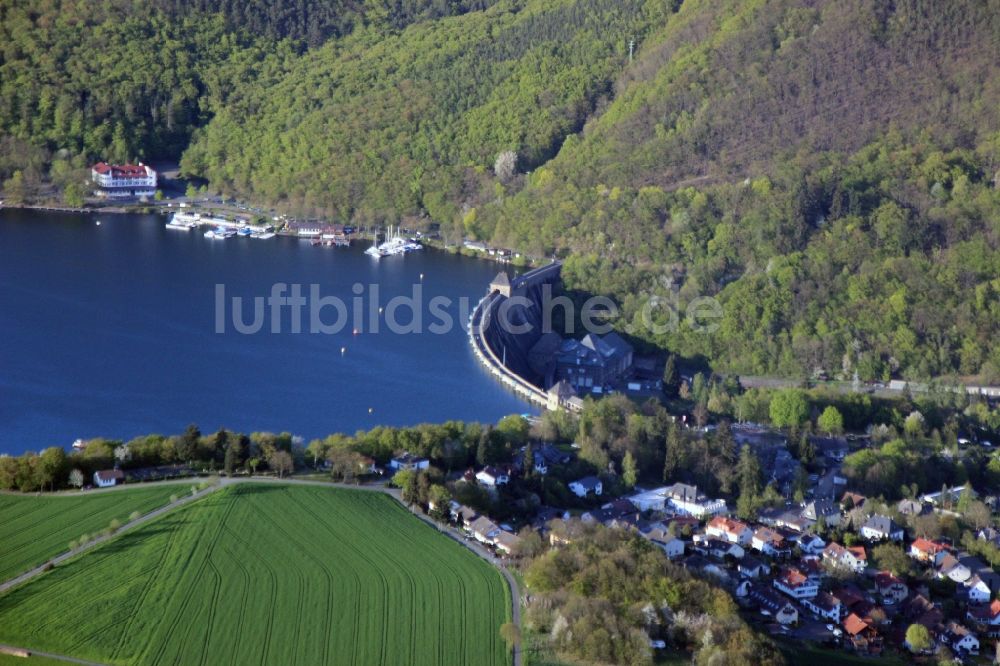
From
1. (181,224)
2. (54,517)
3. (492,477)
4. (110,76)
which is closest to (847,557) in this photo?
(492,477)

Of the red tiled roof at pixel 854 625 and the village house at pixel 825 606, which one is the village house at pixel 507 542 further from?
the red tiled roof at pixel 854 625

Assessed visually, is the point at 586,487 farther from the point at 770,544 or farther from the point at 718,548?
the point at 770,544

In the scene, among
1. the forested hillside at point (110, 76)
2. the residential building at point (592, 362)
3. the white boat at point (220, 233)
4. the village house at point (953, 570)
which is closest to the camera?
the village house at point (953, 570)

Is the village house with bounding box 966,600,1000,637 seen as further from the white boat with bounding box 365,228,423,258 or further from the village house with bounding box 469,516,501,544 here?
the white boat with bounding box 365,228,423,258

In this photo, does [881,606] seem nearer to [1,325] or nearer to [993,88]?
[1,325]

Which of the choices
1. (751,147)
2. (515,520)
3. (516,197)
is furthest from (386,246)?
(515,520)

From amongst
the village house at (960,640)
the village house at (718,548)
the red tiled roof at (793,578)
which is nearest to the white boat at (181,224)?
the village house at (718,548)
